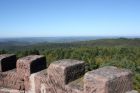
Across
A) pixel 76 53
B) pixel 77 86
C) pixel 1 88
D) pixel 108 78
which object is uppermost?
pixel 108 78

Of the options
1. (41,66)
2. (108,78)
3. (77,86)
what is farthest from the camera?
(41,66)

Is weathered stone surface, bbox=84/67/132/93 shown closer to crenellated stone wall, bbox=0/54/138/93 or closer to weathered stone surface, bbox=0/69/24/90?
crenellated stone wall, bbox=0/54/138/93

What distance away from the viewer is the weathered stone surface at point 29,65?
430 centimetres

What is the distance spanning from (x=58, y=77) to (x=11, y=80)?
1.36 metres

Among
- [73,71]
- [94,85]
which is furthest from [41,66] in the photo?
[94,85]

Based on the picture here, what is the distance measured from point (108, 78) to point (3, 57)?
2489 millimetres

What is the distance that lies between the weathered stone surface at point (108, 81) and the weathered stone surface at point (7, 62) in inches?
85.4

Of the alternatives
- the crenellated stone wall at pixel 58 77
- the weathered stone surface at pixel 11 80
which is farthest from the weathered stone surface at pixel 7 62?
the weathered stone surface at pixel 11 80

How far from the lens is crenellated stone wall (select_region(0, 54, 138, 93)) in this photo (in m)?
2.98

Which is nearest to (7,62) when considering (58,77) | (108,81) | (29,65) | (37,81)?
(29,65)

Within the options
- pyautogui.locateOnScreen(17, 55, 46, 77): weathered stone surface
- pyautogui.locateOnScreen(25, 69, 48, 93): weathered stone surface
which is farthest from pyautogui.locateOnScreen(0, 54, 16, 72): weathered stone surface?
pyautogui.locateOnScreen(25, 69, 48, 93): weathered stone surface

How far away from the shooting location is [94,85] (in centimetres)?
299

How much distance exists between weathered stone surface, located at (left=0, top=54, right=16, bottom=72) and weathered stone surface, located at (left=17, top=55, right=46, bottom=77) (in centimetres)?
43

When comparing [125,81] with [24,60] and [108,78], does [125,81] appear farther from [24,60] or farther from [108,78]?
[24,60]
